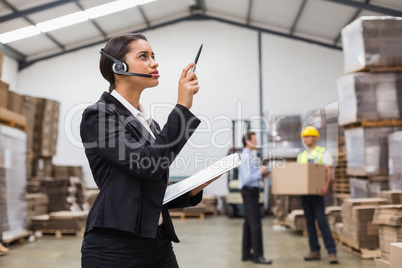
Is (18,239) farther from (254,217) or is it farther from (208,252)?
(254,217)

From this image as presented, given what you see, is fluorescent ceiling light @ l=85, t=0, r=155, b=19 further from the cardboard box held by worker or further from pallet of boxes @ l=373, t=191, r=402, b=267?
pallet of boxes @ l=373, t=191, r=402, b=267

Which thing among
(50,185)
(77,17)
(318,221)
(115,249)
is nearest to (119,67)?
(115,249)

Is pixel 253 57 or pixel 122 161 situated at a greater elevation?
pixel 253 57

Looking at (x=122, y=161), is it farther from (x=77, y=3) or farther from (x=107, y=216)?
(x=77, y=3)

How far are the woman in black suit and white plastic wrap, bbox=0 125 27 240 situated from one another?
18.2 feet

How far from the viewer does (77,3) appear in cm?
1089

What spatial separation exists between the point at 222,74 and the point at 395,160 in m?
8.97

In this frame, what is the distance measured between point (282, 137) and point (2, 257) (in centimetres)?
658

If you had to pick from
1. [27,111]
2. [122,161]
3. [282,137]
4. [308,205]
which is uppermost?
[27,111]

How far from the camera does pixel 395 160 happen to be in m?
5.32

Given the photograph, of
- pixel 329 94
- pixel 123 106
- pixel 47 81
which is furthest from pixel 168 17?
pixel 123 106

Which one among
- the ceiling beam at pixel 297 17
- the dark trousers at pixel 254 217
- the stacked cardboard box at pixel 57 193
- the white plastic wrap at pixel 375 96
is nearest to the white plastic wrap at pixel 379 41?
the white plastic wrap at pixel 375 96

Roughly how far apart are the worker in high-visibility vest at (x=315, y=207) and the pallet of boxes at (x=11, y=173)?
4347 mm

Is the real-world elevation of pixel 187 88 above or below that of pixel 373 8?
below
